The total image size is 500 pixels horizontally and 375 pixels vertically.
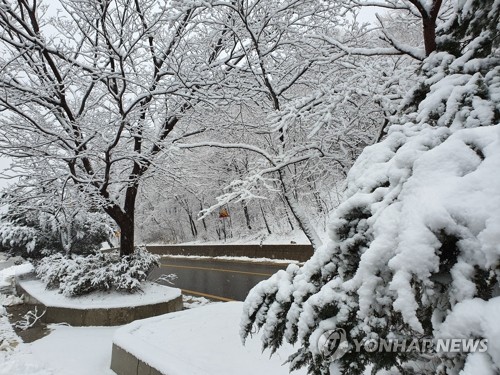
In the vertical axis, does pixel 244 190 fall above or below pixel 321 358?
above

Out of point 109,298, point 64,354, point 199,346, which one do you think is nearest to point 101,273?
point 109,298

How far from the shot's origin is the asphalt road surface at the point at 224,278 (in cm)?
1166

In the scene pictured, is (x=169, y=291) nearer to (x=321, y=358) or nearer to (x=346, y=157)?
(x=346, y=157)

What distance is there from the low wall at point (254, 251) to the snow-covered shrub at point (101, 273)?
8.51 metres

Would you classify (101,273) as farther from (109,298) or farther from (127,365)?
(127,365)

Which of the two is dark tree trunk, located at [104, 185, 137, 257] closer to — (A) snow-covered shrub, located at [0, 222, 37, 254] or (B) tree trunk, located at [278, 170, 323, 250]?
(B) tree trunk, located at [278, 170, 323, 250]

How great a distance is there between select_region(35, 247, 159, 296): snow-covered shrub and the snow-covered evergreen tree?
6.68m

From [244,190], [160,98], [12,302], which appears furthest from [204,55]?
[12,302]

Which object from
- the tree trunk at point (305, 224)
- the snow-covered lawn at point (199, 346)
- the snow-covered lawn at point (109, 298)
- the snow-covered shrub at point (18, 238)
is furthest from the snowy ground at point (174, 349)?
the snow-covered shrub at point (18, 238)

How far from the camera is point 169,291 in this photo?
28.3 ft

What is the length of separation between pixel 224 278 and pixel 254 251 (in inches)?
208

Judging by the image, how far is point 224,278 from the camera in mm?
14531

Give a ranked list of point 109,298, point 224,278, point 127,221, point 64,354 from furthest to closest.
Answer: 1. point 224,278
2. point 127,221
3. point 109,298
4. point 64,354

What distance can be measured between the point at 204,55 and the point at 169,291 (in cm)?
569
